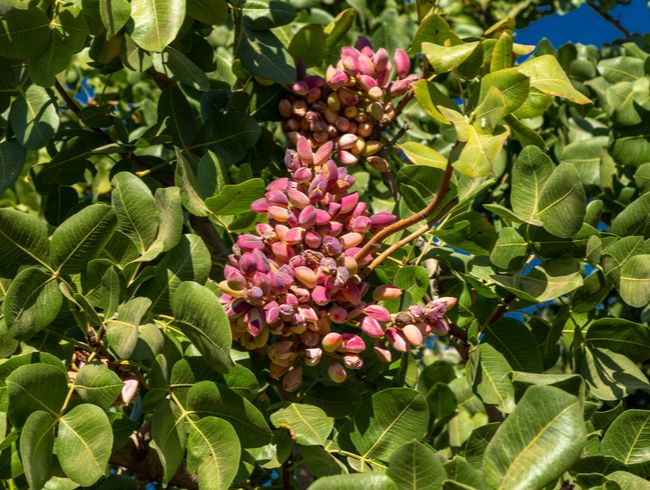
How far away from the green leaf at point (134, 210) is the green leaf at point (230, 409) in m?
0.19

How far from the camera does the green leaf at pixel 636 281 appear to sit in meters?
1.16

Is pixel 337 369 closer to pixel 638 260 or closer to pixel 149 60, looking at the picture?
pixel 638 260

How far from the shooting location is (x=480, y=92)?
1130 millimetres

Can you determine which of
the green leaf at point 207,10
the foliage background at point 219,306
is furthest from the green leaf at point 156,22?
the green leaf at point 207,10

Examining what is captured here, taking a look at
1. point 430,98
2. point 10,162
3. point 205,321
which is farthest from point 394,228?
point 10,162

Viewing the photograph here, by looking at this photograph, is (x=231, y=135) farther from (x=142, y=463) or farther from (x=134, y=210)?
(x=142, y=463)

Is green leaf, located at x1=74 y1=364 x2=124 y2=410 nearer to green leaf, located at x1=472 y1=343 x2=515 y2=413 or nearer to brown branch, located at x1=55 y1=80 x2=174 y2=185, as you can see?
green leaf, located at x1=472 y1=343 x2=515 y2=413

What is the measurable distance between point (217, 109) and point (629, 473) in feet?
2.72

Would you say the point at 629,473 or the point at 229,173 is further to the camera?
the point at 229,173

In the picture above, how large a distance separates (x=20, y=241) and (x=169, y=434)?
27cm

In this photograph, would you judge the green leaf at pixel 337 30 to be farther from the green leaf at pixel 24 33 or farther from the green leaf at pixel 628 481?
the green leaf at pixel 628 481

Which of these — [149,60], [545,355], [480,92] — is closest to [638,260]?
[545,355]

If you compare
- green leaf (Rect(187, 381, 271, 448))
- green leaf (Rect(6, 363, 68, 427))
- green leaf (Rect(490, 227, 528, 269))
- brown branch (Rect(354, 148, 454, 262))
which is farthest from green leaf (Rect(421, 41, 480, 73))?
green leaf (Rect(6, 363, 68, 427))

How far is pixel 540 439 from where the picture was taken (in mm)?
868
